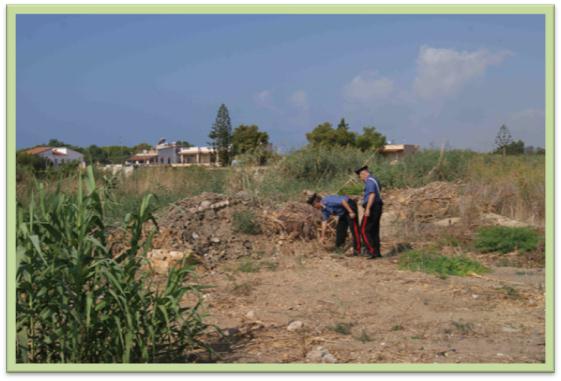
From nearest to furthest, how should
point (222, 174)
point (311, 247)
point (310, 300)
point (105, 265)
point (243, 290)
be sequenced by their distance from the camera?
point (105, 265)
point (310, 300)
point (243, 290)
point (311, 247)
point (222, 174)

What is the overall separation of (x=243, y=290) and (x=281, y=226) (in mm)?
4073

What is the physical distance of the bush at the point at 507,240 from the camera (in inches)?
433

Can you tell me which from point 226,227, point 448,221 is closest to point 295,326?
point 226,227

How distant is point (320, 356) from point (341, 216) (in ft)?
21.5

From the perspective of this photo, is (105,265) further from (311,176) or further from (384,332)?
(311,176)

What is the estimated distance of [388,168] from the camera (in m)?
18.0

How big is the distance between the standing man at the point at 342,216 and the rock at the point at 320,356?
5859mm

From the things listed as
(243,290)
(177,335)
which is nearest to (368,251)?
(243,290)

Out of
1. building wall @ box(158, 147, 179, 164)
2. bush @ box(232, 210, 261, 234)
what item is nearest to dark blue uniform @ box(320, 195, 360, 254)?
bush @ box(232, 210, 261, 234)

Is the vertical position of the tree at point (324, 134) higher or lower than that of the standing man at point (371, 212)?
higher

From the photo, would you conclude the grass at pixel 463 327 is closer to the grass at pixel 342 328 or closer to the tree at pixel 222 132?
the grass at pixel 342 328

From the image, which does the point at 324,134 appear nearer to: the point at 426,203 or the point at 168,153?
the point at 168,153

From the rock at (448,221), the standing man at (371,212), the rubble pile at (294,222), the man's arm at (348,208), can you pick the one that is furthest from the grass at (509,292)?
the rock at (448,221)

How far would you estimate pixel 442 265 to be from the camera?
31.2 feet
